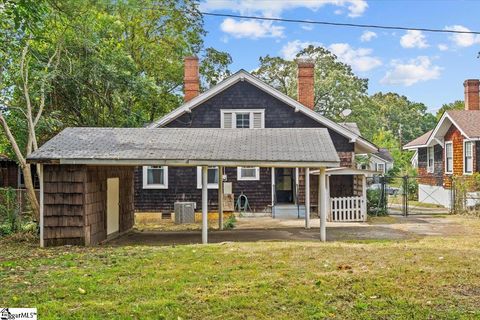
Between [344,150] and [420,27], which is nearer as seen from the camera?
[420,27]

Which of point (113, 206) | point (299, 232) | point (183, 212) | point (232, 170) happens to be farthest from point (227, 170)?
point (113, 206)

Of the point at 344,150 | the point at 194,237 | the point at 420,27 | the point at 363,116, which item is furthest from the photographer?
the point at 363,116

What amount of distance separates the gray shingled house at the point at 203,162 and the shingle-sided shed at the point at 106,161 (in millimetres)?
25

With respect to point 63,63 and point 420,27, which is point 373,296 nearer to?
point 420,27

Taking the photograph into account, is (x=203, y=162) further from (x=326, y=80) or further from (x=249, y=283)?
(x=326, y=80)

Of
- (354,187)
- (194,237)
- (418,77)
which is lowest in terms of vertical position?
(194,237)

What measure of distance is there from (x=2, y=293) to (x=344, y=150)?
15.3 m

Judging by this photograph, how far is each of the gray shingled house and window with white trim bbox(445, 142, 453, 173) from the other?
23.9 ft

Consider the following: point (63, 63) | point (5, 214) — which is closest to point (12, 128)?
point (63, 63)

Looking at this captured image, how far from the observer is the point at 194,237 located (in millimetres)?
13727

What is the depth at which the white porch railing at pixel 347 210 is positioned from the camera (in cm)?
1767

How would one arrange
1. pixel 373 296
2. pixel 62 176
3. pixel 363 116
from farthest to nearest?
pixel 363 116 < pixel 62 176 < pixel 373 296

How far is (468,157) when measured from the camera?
75.0ft

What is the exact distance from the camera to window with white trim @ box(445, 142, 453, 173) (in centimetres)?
2483
